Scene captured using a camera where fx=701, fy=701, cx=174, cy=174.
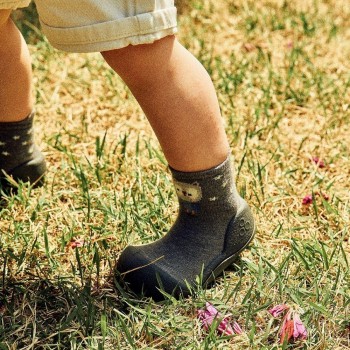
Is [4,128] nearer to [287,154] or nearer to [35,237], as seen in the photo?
[35,237]

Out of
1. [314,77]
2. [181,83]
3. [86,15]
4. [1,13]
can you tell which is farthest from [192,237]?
[314,77]

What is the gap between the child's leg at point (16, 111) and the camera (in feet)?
5.98

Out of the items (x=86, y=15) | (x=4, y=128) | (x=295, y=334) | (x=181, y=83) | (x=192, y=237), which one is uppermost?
(x=86, y=15)

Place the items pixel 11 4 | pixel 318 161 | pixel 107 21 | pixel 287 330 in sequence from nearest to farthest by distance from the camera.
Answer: pixel 107 21 < pixel 287 330 < pixel 11 4 < pixel 318 161

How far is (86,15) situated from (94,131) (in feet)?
3.26

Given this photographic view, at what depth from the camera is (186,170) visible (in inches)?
59.3

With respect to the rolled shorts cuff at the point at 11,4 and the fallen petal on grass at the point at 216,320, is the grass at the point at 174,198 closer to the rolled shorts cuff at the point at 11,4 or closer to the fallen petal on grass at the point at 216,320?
the fallen petal on grass at the point at 216,320

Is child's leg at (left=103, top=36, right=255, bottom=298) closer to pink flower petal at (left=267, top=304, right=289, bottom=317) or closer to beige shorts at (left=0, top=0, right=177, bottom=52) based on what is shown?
beige shorts at (left=0, top=0, right=177, bottom=52)

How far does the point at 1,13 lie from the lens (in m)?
1.68

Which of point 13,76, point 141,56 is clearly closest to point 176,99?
point 141,56

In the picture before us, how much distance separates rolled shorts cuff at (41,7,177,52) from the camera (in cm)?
129

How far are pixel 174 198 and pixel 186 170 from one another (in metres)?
0.37

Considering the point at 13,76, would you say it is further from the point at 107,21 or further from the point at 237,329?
the point at 237,329

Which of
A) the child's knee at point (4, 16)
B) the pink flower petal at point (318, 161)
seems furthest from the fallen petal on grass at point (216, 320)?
the child's knee at point (4, 16)
